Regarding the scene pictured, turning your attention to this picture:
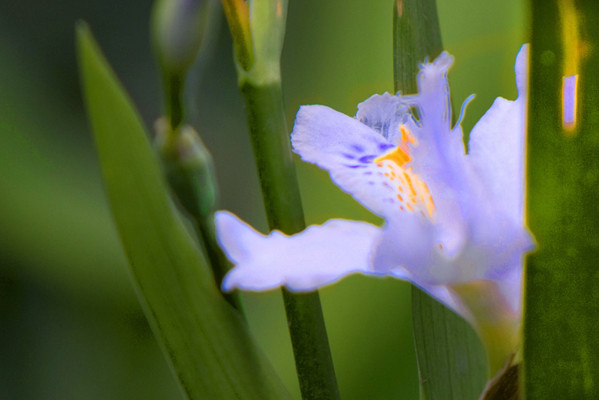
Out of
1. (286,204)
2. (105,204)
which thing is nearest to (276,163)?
(286,204)

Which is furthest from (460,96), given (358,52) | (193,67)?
(193,67)

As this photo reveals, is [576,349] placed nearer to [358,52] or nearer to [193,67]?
[193,67]

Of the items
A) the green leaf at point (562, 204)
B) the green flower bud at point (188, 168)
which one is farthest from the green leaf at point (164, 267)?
Answer: the green leaf at point (562, 204)

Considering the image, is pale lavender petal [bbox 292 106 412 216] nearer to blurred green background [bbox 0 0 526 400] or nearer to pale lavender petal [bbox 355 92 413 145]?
pale lavender petal [bbox 355 92 413 145]

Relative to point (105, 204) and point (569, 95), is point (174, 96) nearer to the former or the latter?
point (569, 95)

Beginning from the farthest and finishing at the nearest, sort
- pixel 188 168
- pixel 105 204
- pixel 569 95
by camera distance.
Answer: pixel 105 204
pixel 188 168
pixel 569 95
